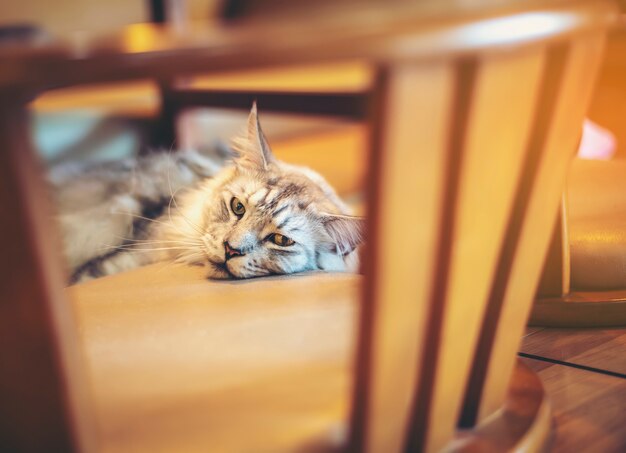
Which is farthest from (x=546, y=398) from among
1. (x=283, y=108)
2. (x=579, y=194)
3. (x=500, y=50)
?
(x=283, y=108)

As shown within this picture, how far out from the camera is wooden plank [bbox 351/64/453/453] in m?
0.50

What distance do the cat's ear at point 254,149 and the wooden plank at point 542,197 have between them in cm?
79

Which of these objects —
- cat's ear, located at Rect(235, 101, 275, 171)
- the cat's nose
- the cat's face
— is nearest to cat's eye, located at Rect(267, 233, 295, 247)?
the cat's face

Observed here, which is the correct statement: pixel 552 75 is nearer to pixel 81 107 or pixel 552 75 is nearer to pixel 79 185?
pixel 79 185

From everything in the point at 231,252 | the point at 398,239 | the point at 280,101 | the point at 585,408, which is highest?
the point at 280,101

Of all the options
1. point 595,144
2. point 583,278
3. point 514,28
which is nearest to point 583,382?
point 583,278

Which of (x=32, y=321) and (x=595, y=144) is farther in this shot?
(x=595, y=144)

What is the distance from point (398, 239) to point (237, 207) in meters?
0.87

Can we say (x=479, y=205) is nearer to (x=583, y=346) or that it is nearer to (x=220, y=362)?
(x=220, y=362)

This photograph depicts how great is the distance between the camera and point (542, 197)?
688 millimetres

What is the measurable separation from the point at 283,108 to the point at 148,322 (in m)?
1.10

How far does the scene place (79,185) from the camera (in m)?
1.72

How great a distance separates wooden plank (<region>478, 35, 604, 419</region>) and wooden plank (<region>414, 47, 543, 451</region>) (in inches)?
1.9

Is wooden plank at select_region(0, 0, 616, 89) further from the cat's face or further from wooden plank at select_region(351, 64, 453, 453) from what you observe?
the cat's face
